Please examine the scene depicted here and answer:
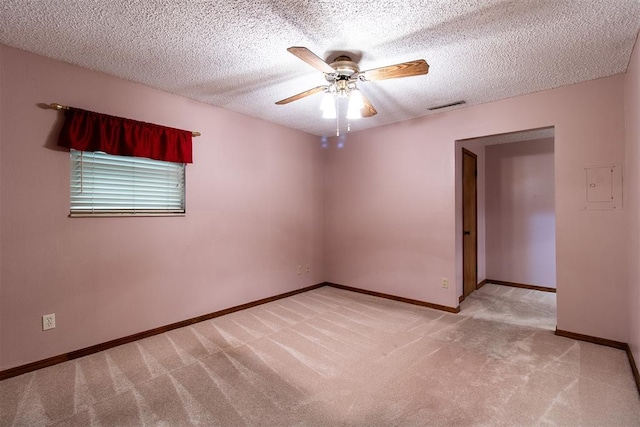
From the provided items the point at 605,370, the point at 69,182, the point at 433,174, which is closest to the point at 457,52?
the point at 433,174

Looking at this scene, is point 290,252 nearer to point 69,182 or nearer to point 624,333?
point 69,182

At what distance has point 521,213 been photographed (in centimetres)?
525

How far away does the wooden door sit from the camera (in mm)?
4398

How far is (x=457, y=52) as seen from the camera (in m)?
2.49

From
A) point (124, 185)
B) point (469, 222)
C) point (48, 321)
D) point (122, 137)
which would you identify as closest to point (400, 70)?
point (122, 137)

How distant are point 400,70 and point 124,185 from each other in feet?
8.85

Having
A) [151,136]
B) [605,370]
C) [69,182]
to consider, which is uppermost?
[151,136]

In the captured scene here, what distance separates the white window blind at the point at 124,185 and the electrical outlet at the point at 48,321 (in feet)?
2.79

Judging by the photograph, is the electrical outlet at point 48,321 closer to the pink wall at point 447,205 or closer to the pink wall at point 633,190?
the pink wall at point 447,205

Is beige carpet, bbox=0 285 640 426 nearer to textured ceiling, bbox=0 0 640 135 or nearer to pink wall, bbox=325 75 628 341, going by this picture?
pink wall, bbox=325 75 628 341

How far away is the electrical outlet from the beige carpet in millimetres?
326

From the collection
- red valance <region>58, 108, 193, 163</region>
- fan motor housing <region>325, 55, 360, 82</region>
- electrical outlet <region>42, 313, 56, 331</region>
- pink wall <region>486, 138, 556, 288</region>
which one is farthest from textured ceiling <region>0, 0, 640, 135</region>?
pink wall <region>486, 138, 556, 288</region>

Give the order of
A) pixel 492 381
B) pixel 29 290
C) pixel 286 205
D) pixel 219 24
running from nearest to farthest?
1. pixel 219 24
2. pixel 492 381
3. pixel 29 290
4. pixel 286 205

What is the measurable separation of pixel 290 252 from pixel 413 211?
1.88m
